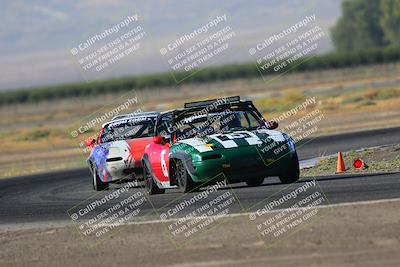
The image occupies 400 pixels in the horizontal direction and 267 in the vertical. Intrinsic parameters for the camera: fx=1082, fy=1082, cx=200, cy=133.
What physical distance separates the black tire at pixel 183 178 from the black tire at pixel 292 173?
1.52 metres

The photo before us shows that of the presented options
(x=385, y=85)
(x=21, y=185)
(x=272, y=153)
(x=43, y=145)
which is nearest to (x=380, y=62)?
(x=385, y=85)

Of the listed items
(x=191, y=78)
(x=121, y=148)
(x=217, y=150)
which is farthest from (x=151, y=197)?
(x=191, y=78)

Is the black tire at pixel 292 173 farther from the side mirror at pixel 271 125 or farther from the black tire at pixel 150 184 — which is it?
the black tire at pixel 150 184

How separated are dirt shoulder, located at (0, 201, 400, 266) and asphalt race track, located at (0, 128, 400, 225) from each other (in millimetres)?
1565

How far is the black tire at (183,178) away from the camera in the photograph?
1681 centimetres

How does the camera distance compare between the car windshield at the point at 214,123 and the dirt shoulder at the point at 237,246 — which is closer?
the dirt shoulder at the point at 237,246

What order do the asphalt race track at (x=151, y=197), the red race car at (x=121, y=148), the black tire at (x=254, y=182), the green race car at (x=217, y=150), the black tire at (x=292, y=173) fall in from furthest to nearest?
the red race car at (x=121, y=148)
the black tire at (x=254, y=182)
the black tire at (x=292, y=173)
the green race car at (x=217, y=150)
the asphalt race track at (x=151, y=197)

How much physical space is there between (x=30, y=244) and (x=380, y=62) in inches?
4327

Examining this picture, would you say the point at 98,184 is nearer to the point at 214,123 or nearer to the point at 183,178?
the point at 214,123

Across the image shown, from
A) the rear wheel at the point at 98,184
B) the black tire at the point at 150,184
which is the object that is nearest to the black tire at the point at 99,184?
the rear wheel at the point at 98,184

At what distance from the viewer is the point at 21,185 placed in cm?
2583

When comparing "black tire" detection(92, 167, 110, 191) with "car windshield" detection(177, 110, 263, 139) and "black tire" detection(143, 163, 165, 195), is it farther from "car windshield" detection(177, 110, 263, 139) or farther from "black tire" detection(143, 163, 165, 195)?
"car windshield" detection(177, 110, 263, 139)

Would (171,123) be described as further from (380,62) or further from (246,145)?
(380,62)

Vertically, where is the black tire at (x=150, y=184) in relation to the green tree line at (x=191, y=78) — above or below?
above
